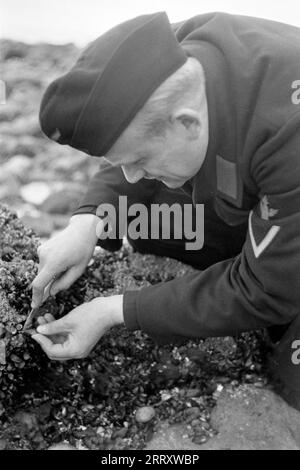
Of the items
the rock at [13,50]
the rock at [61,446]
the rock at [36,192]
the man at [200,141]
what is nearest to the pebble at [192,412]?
the man at [200,141]

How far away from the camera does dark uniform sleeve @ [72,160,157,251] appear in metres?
2.58

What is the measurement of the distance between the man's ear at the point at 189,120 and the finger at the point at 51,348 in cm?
85

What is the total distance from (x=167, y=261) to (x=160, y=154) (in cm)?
105

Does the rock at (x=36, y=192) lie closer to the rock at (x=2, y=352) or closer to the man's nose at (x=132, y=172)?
the rock at (x=2, y=352)

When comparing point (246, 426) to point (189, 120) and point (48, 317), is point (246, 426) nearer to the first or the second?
point (48, 317)

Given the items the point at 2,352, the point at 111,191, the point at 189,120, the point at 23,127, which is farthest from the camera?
the point at 23,127

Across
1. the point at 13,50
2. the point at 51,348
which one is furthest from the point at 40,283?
the point at 13,50

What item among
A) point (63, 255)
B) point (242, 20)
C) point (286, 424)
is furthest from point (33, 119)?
point (286, 424)

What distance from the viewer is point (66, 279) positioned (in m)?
2.39

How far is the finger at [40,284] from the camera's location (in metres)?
2.21

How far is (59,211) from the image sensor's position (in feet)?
11.8

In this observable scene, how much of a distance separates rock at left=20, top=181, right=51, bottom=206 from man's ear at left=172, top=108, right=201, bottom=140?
191 centimetres

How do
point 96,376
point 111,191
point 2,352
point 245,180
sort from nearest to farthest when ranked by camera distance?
1. point 245,180
2. point 2,352
3. point 96,376
4. point 111,191
